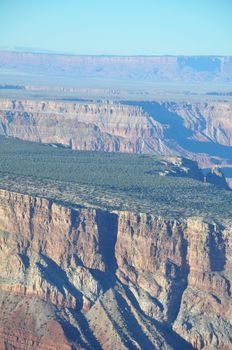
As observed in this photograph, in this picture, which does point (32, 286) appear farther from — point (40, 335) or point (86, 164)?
point (86, 164)

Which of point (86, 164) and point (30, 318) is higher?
point (86, 164)

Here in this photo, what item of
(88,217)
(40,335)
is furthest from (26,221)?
(40,335)

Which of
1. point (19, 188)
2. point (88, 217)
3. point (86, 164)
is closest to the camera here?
point (88, 217)

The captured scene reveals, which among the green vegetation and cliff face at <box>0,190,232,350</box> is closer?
cliff face at <box>0,190,232,350</box>

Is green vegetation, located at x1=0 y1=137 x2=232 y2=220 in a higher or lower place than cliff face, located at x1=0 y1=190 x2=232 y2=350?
Answer: higher

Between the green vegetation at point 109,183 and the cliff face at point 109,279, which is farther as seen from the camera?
the green vegetation at point 109,183

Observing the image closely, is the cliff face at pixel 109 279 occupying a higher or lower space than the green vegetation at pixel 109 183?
lower
